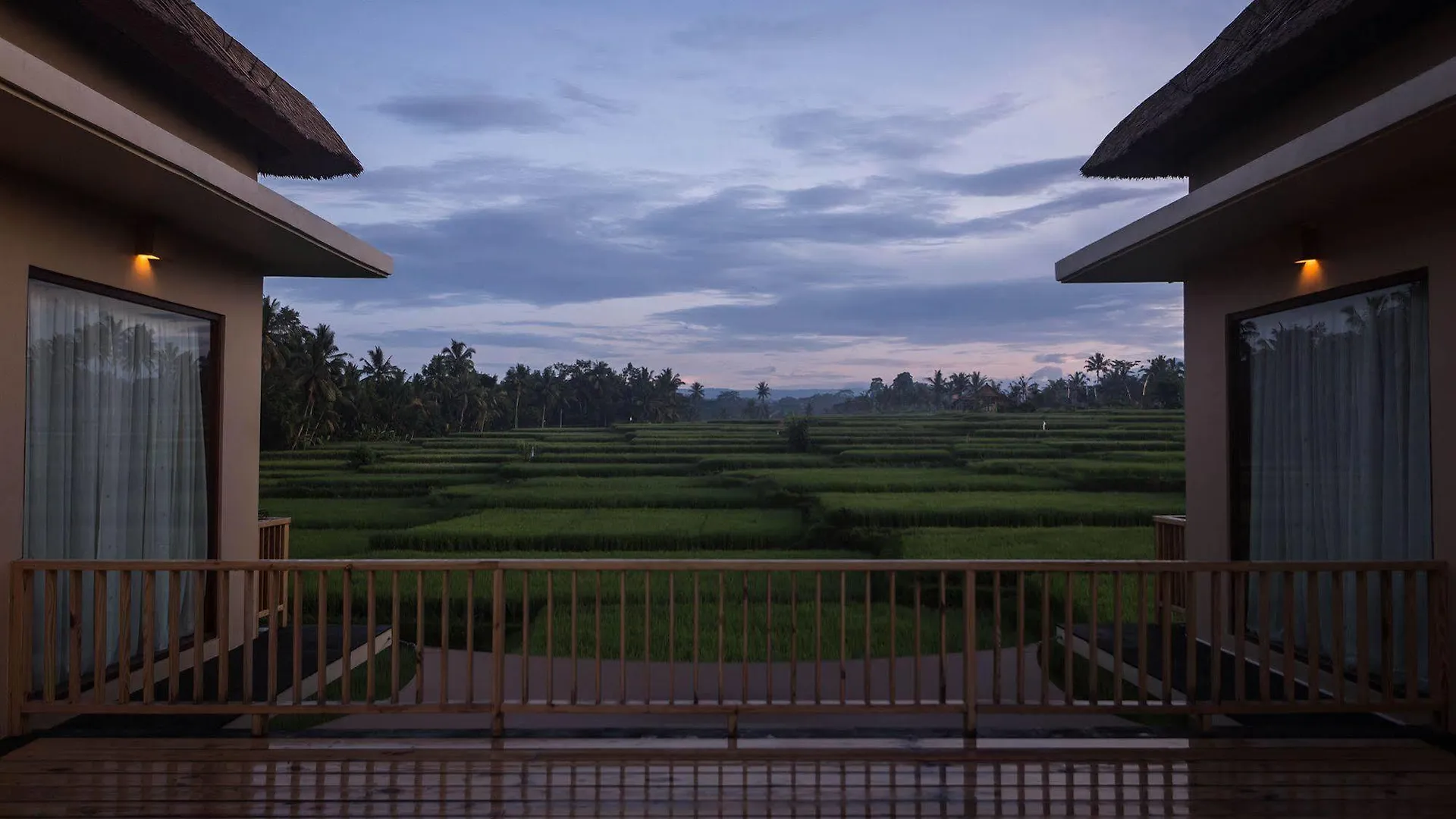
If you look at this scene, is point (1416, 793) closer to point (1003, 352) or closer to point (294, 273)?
point (294, 273)

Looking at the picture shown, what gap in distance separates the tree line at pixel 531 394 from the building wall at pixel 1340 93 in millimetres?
26629

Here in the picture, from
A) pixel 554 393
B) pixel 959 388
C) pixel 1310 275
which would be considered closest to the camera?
pixel 1310 275

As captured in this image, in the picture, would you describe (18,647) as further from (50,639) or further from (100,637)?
(100,637)

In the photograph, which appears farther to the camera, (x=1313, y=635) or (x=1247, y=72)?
(x=1247, y=72)

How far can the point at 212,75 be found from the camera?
546cm

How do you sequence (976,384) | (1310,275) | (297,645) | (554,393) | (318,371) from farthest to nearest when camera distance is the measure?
1. (976,384)
2. (554,393)
3. (318,371)
4. (1310,275)
5. (297,645)

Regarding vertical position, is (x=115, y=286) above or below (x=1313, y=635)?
above

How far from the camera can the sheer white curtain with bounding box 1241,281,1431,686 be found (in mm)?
4164

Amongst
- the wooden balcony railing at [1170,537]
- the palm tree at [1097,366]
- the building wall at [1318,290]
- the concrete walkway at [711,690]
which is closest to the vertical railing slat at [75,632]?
the concrete walkway at [711,690]

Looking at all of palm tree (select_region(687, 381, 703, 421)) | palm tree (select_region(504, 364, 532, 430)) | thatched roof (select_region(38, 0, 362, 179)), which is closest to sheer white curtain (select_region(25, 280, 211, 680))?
thatched roof (select_region(38, 0, 362, 179))

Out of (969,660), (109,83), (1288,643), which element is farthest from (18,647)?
(1288,643)

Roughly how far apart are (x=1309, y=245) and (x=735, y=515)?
1453 centimetres

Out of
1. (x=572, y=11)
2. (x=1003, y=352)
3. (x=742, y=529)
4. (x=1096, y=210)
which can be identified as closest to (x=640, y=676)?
(x=742, y=529)

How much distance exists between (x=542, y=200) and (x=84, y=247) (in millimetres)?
29741
